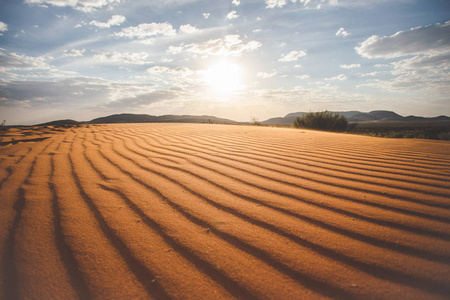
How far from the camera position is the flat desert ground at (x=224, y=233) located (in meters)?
0.78

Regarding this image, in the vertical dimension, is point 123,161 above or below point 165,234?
above

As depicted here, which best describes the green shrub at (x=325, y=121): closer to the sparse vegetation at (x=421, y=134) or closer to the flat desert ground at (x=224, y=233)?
the sparse vegetation at (x=421, y=134)

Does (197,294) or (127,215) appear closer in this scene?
(197,294)

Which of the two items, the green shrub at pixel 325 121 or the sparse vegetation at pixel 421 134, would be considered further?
the green shrub at pixel 325 121

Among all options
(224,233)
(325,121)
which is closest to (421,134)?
(325,121)

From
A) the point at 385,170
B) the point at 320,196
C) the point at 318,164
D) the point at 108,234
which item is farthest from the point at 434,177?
the point at 108,234

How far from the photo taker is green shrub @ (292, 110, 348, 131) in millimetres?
11516

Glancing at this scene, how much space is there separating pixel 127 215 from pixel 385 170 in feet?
8.01

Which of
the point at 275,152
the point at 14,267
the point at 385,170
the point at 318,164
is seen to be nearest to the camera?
the point at 14,267

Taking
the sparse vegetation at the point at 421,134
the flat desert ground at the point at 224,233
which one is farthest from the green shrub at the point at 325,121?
the flat desert ground at the point at 224,233

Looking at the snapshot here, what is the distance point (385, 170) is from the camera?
206 cm

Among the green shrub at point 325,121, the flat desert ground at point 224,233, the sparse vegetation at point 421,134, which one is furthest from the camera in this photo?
the green shrub at point 325,121

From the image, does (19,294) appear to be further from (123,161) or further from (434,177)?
(434,177)

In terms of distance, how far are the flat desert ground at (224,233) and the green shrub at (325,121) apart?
10368 millimetres
